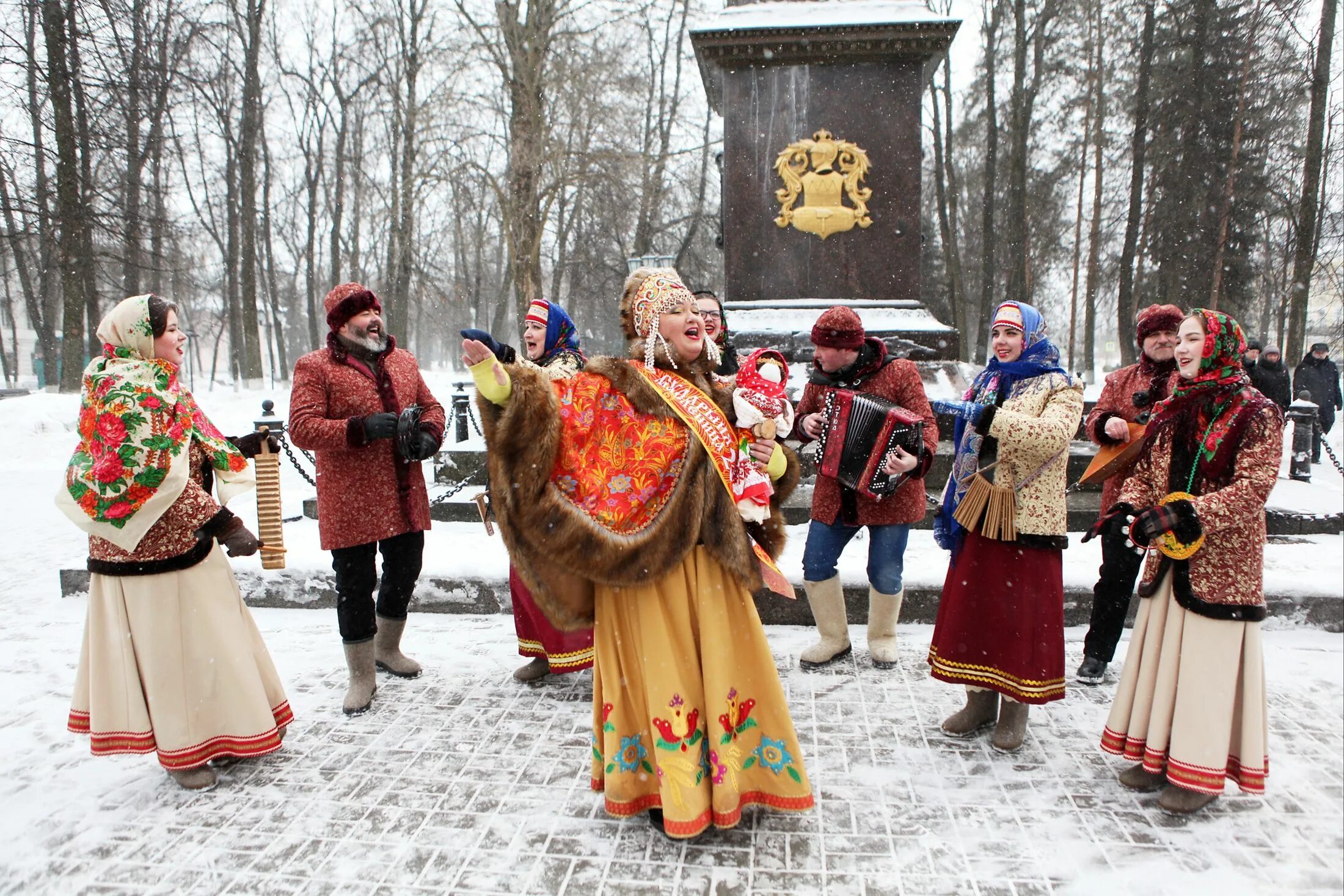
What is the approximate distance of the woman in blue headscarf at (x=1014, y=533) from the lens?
10.9ft

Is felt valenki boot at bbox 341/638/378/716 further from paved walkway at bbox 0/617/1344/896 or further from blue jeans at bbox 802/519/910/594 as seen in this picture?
blue jeans at bbox 802/519/910/594

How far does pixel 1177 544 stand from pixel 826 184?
5.73 meters

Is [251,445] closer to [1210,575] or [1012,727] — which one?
[1012,727]

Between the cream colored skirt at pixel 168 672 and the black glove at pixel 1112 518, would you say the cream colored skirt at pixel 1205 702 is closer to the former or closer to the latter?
the black glove at pixel 1112 518

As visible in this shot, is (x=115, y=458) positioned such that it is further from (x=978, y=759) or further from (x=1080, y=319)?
(x=1080, y=319)

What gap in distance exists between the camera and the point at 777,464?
3025mm

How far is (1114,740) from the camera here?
3174 millimetres

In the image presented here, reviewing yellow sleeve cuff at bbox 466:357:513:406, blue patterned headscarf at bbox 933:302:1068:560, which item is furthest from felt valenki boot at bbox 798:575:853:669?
yellow sleeve cuff at bbox 466:357:513:406

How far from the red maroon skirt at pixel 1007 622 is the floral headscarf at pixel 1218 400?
2.22 ft

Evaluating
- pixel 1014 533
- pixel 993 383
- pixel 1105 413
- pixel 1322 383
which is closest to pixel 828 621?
pixel 1014 533

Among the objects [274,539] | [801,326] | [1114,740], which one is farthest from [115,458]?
[801,326]

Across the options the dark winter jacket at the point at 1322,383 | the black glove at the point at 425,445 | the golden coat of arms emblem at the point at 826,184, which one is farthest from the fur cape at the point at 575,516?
the dark winter jacket at the point at 1322,383

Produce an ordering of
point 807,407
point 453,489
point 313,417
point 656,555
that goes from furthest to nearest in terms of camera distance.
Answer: point 453,489
point 807,407
point 313,417
point 656,555

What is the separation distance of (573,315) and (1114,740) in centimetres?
3088
